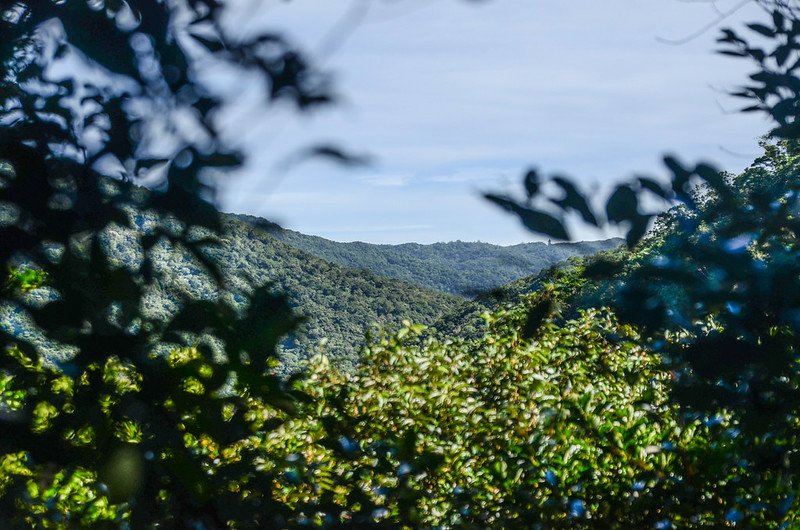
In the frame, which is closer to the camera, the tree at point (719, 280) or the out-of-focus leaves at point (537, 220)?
the out-of-focus leaves at point (537, 220)

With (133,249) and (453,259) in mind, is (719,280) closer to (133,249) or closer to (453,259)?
(133,249)

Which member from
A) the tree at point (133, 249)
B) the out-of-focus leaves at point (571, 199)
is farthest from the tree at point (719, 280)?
the tree at point (133, 249)

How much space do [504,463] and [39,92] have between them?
246 cm

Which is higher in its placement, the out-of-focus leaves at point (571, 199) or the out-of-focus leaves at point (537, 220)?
the out-of-focus leaves at point (571, 199)

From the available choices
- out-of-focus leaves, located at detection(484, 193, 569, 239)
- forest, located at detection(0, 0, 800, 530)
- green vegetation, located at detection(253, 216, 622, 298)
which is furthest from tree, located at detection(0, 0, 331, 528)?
out-of-focus leaves, located at detection(484, 193, 569, 239)

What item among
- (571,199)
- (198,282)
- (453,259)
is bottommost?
(198,282)

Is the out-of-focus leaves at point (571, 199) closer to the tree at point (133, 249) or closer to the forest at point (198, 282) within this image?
the forest at point (198, 282)

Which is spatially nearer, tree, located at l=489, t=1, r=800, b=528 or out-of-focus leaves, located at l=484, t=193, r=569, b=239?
out-of-focus leaves, located at l=484, t=193, r=569, b=239

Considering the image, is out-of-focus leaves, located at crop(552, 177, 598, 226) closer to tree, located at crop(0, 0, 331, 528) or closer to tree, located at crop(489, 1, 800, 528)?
tree, located at crop(489, 1, 800, 528)

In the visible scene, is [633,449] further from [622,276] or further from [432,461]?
[622,276]

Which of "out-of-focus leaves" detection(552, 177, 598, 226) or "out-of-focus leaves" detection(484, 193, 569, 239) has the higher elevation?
"out-of-focus leaves" detection(552, 177, 598, 226)

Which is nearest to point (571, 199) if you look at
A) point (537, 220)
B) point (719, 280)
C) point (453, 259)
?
point (537, 220)

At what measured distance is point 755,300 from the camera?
1.55 m

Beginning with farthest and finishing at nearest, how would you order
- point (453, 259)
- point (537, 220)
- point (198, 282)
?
point (453, 259), point (198, 282), point (537, 220)
